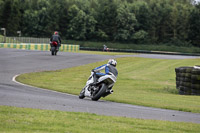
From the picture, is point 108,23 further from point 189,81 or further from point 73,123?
point 73,123

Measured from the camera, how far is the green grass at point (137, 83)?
1509cm

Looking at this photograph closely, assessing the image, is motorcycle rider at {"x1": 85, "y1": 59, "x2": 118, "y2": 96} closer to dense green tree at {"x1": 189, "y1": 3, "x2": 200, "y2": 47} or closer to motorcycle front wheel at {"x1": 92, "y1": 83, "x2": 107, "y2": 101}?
motorcycle front wheel at {"x1": 92, "y1": 83, "x2": 107, "y2": 101}

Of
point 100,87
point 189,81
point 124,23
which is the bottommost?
point 189,81

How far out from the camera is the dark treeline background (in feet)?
325

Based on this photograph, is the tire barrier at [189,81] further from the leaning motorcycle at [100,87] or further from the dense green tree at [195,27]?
the dense green tree at [195,27]

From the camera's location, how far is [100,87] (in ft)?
46.5

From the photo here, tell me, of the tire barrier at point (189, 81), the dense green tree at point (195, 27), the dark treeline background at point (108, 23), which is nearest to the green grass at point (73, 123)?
the tire barrier at point (189, 81)

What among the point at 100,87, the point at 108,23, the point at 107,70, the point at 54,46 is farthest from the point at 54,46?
the point at 108,23

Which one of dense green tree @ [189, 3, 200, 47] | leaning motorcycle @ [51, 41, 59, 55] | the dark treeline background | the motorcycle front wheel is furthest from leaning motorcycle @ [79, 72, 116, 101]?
→ dense green tree @ [189, 3, 200, 47]

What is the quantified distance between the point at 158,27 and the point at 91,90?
93758 millimetres

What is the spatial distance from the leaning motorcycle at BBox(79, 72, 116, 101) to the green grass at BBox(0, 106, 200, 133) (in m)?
3.73

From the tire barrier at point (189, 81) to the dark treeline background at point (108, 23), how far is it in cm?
7698

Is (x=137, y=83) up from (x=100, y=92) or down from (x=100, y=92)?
down

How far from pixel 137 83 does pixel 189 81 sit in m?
4.33
